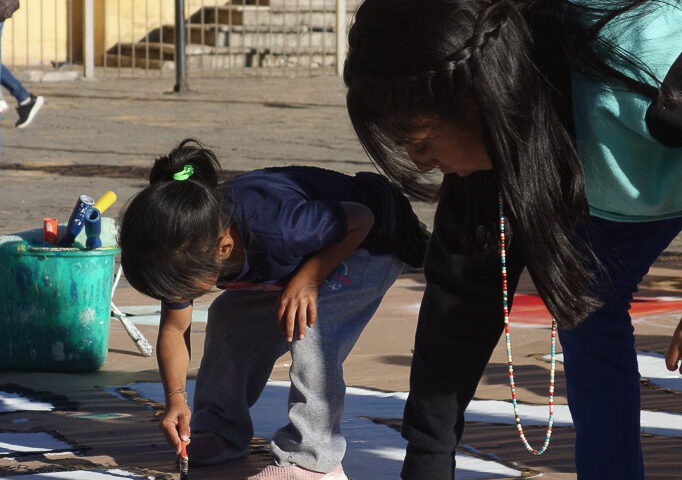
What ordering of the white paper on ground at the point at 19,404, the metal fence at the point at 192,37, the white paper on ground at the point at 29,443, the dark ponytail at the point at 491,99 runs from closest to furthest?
the dark ponytail at the point at 491,99 → the white paper on ground at the point at 29,443 → the white paper on ground at the point at 19,404 → the metal fence at the point at 192,37

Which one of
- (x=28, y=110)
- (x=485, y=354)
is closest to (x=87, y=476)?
(x=485, y=354)

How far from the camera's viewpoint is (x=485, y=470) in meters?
3.15

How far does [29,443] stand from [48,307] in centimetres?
81

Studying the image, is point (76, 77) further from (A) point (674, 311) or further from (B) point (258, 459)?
(B) point (258, 459)

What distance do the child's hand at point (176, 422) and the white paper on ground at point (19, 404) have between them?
0.77 m

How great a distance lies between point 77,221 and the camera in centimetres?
415

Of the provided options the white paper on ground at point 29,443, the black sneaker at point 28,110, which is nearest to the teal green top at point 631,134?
the white paper on ground at point 29,443

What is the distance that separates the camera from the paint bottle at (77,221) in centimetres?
412

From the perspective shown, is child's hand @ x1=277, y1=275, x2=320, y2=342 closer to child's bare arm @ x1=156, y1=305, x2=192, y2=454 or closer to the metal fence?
child's bare arm @ x1=156, y1=305, x2=192, y2=454

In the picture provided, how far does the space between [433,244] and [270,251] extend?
558 millimetres

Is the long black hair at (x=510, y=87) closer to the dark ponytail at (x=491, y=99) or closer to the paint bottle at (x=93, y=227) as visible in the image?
the dark ponytail at (x=491, y=99)

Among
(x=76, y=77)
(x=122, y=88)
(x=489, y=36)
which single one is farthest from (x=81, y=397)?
(x=76, y=77)

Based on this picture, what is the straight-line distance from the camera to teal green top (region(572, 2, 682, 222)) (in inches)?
87.4

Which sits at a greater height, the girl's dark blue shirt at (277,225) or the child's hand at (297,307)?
the girl's dark blue shirt at (277,225)
